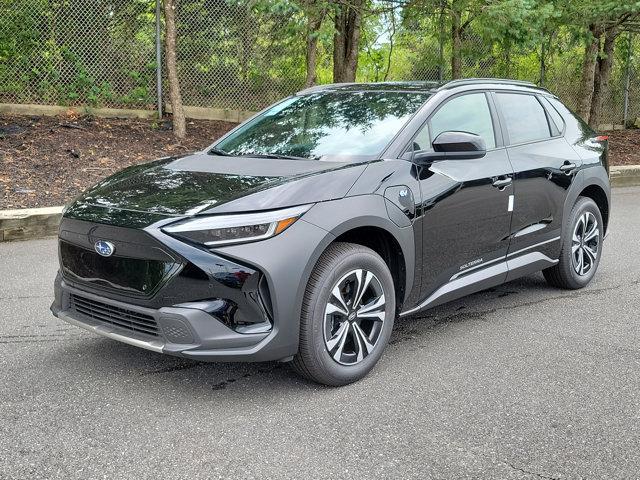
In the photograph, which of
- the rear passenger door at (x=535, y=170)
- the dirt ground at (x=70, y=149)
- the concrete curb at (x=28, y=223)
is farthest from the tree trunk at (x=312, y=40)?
the rear passenger door at (x=535, y=170)

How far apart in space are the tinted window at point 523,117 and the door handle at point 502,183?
15.7 inches

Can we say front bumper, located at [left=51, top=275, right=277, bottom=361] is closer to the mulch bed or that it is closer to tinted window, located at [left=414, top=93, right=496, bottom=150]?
tinted window, located at [left=414, top=93, right=496, bottom=150]

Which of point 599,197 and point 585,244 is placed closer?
point 585,244

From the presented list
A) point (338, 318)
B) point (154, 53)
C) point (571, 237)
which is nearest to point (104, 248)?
point (338, 318)

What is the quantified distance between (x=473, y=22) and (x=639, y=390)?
898 cm

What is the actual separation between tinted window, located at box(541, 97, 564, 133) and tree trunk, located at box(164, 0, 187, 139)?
708cm

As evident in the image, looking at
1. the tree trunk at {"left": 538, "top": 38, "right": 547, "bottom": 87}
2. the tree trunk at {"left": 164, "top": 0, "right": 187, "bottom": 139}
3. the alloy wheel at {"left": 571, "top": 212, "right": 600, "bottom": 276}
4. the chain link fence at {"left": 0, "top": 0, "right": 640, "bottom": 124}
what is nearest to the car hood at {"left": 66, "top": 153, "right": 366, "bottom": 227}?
the alloy wheel at {"left": 571, "top": 212, "right": 600, "bottom": 276}

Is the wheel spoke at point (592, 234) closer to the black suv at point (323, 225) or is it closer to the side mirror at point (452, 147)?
the black suv at point (323, 225)

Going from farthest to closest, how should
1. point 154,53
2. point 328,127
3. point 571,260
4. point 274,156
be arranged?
point 154,53 < point 571,260 < point 328,127 < point 274,156

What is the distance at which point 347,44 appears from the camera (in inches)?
488

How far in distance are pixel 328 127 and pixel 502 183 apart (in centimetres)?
123

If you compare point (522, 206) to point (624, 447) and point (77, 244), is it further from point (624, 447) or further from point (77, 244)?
point (77, 244)

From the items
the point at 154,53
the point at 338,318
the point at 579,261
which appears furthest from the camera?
the point at 154,53

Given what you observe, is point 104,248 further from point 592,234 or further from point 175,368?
point 592,234
